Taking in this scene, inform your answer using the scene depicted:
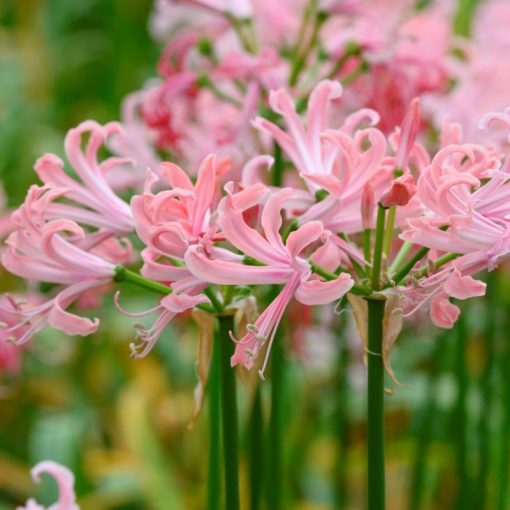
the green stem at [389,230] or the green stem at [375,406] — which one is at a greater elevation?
the green stem at [389,230]

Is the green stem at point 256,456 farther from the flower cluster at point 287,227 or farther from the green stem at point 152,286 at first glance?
the green stem at point 152,286

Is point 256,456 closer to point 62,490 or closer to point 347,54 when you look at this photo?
point 62,490

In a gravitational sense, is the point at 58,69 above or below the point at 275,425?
above

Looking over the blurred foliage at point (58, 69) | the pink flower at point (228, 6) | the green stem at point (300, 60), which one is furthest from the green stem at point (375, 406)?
the blurred foliage at point (58, 69)

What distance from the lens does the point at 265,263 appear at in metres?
0.56

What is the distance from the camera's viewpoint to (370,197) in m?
0.58

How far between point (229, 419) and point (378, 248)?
124 millimetres

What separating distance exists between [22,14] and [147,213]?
3.03 m

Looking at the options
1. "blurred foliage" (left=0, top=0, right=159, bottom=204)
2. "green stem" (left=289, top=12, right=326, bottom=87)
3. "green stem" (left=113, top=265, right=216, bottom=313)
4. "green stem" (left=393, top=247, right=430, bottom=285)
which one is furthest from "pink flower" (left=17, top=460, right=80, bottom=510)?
"blurred foliage" (left=0, top=0, right=159, bottom=204)

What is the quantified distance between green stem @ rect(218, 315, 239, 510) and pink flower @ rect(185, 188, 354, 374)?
0.15ft

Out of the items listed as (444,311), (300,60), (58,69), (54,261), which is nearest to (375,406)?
(444,311)

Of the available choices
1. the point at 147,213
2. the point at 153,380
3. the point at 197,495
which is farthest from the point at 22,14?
the point at 147,213

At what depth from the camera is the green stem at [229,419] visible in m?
0.60

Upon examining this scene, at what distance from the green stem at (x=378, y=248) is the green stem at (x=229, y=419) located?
0.09m
